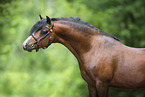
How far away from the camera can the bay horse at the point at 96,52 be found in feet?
10.8

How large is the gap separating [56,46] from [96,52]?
546 inches

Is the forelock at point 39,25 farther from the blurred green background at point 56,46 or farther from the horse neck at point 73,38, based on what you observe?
the blurred green background at point 56,46

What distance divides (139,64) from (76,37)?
1.12m

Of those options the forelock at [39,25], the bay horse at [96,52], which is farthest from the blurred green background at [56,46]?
the bay horse at [96,52]

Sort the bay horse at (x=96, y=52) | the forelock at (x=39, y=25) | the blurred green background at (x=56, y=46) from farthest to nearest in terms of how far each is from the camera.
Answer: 1. the blurred green background at (x=56, y=46)
2. the forelock at (x=39, y=25)
3. the bay horse at (x=96, y=52)

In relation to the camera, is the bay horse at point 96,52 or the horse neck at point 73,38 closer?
the bay horse at point 96,52

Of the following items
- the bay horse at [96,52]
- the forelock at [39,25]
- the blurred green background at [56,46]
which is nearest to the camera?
the bay horse at [96,52]

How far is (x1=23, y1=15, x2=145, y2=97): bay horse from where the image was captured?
3.30 m

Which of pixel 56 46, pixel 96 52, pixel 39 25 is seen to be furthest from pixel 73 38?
pixel 56 46

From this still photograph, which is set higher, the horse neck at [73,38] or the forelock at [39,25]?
the forelock at [39,25]

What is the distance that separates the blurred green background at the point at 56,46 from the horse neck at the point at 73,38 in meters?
3.03

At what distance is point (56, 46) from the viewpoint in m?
17.2

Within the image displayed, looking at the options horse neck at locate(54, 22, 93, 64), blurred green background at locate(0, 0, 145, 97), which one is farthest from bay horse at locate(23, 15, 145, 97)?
blurred green background at locate(0, 0, 145, 97)

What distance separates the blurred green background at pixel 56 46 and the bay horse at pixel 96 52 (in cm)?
294
